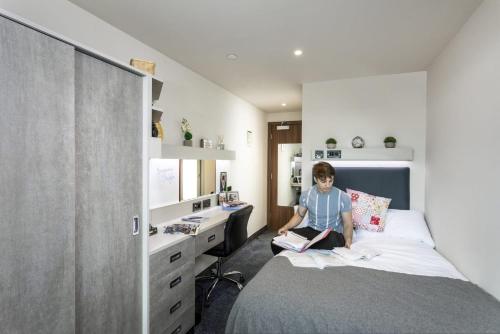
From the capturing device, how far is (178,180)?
2887mm

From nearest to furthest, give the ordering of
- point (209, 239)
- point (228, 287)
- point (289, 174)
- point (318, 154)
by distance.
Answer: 1. point (209, 239)
2. point (228, 287)
3. point (318, 154)
4. point (289, 174)

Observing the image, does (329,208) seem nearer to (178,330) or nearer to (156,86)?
(178,330)

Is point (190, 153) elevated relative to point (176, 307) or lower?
elevated

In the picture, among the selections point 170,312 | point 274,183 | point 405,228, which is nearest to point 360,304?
point 170,312

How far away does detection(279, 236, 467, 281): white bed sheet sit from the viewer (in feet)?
6.17

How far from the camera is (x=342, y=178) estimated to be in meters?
3.33

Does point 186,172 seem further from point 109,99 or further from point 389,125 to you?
point 389,125

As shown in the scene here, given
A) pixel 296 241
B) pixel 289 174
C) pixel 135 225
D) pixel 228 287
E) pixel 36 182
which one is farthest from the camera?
pixel 289 174

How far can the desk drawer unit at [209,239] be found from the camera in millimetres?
2506

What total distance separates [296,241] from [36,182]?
184 cm

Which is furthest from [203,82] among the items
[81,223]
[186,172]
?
[81,223]

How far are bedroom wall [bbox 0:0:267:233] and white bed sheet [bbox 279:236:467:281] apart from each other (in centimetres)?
179

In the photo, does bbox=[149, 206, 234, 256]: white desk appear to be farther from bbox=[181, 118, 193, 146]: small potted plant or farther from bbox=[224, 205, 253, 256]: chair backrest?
bbox=[181, 118, 193, 146]: small potted plant

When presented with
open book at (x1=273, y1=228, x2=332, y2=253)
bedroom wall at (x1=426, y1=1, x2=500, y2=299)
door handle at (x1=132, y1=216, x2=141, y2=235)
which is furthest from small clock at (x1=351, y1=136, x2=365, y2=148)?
door handle at (x1=132, y1=216, x2=141, y2=235)
